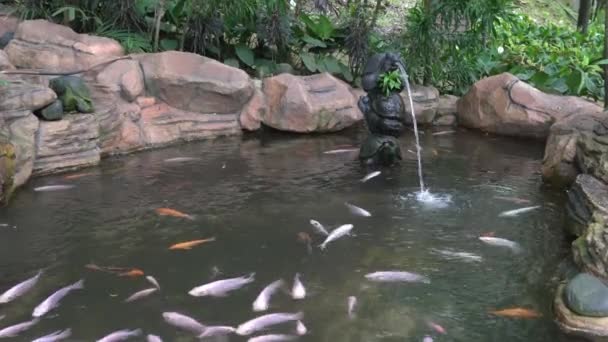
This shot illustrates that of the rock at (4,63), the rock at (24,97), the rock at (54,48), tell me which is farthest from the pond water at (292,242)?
the rock at (4,63)

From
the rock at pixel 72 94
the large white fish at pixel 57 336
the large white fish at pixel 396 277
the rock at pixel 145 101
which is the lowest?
the large white fish at pixel 57 336

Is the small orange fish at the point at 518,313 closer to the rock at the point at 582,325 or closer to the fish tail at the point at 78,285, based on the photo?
the rock at the point at 582,325

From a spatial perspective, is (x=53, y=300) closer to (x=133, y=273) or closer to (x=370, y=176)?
(x=133, y=273)

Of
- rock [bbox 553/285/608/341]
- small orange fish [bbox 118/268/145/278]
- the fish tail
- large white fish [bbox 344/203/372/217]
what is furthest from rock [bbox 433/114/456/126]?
the fish tail

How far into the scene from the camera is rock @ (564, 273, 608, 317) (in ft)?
12.8

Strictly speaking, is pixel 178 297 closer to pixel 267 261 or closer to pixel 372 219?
pixel 267 261

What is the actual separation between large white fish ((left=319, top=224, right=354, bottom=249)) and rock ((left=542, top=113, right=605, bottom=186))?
7.97ft

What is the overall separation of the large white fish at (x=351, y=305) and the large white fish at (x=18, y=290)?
2.12 meters

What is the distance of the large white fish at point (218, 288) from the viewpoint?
4.39 meters

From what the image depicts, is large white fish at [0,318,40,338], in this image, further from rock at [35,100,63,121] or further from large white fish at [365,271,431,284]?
rock at [35,100,63,121]

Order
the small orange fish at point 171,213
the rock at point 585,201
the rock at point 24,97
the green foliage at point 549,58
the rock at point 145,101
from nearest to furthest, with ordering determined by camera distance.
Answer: the rock at point 585,201
the small orange fish at point 171,213
the rock at point 24,97
the rock at point 145,101
the green foliage at point 549,58

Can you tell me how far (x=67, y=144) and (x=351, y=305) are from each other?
13.7ft

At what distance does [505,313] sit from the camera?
4184mm

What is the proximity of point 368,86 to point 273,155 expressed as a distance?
5.07 ft
